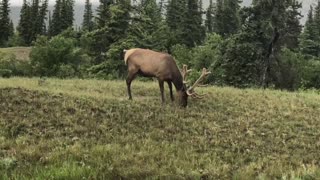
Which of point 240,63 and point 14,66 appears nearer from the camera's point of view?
point 240,63

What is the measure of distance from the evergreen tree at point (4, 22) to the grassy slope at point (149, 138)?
88630 mm

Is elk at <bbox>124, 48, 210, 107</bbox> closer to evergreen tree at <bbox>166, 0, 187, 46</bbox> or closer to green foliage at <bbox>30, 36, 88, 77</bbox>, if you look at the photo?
green foliage at <bbox>30, 36, 88, 77</bbox>

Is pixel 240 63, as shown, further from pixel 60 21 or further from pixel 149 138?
pixel 60 21

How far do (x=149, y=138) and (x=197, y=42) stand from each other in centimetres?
7201

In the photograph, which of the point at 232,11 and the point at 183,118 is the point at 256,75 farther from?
the point at 232,11

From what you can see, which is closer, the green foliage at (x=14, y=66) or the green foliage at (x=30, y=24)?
the green foliage at (x=14, y=66)

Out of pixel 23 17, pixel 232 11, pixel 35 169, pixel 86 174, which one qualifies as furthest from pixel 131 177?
pixel 23 17

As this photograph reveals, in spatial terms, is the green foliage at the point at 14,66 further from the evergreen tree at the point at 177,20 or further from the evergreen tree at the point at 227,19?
the evergreen tree at the point at 227,19

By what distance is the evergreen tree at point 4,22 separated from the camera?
9950cm

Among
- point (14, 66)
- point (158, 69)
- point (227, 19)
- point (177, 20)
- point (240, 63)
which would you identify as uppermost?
point (227, 19)

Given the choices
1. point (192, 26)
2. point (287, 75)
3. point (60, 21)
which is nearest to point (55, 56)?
point (192, 26)

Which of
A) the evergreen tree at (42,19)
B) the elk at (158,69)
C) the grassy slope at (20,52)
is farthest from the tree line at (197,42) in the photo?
the elk at (158,69)

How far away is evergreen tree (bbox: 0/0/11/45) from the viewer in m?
99.5

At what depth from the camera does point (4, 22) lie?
10012cm
